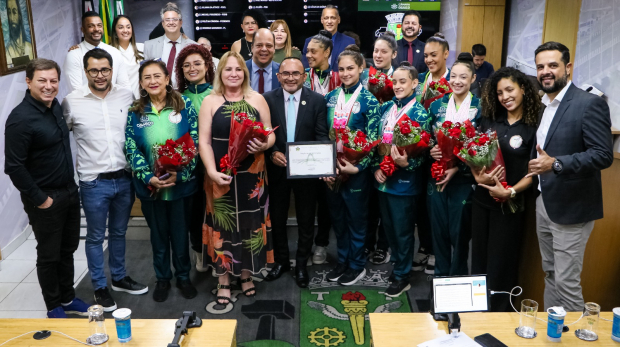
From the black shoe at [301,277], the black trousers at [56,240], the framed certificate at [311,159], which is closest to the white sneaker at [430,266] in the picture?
the black shoe at [301,277]

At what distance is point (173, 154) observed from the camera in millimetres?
3357

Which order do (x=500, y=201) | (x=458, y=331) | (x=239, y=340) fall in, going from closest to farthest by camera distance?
(x=458, y=331) < (x=500, y=201) < (x=239, y=340)

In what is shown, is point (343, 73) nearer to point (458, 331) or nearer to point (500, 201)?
point (500, 201)

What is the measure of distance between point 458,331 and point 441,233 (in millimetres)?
1409

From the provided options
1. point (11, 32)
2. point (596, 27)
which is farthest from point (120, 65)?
point (596, 27)

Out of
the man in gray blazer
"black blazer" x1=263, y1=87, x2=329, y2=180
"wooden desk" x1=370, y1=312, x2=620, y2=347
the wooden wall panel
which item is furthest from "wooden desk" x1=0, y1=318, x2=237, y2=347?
the wooden wall panel

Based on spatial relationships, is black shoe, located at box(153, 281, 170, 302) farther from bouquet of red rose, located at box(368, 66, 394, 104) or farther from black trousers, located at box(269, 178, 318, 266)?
bouquet of red rose, located at box(368, 66, 394, 104)

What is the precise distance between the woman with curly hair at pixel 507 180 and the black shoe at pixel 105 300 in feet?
8.11

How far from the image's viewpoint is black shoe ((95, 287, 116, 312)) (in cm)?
367

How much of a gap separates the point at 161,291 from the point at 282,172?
123 cm

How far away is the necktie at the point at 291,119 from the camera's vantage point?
3.72m

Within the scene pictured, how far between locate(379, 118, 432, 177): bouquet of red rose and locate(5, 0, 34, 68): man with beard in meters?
3.39

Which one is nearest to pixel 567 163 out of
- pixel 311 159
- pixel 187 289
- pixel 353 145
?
pixel 353 145

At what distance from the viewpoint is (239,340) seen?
10.8ft
